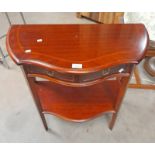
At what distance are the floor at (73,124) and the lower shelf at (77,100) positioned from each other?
0.26 m

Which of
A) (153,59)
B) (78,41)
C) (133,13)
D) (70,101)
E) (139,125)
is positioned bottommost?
(139,125)

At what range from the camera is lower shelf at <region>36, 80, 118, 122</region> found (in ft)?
3.67

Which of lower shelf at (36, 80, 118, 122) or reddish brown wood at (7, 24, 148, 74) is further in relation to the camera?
lower shelf at (36, 80, 118, 122)

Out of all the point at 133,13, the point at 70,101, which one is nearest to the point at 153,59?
the point at 133,13

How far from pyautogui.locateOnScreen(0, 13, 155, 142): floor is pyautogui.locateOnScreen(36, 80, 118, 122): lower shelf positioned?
0.84 feet

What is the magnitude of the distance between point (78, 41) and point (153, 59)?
1.19m

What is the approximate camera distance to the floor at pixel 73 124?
129cm

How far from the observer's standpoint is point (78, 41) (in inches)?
32.5

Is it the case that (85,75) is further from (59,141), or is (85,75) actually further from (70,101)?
(59,141)

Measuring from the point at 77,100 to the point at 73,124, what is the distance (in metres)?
0.28

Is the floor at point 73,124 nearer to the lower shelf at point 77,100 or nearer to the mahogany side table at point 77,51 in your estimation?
the lower shelf at point 77,100

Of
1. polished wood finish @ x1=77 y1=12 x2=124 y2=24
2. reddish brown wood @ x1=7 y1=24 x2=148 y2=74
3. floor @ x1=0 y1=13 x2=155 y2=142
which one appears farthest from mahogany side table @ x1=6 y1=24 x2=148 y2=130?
polished wood finish @ x1=77 y1=12 x2=124 y2=24

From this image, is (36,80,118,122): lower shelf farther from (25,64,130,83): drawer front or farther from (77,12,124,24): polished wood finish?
(77,12,124,24): polished wood finish

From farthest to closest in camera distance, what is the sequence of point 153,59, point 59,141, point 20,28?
point 153,59 → point 59,141 → point 20,28
